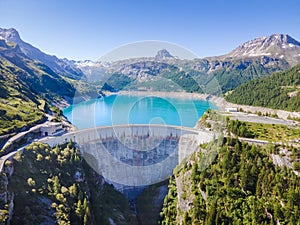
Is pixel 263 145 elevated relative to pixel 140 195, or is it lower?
elevated

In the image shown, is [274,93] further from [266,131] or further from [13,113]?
[13,113]

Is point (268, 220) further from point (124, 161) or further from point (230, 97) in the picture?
point (230, 97)

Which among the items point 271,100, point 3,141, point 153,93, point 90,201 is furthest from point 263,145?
point 153,93

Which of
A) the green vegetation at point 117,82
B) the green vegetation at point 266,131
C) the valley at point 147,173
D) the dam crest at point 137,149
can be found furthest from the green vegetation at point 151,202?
the green vegetation at point 117,82

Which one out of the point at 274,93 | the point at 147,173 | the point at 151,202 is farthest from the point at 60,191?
the point at 274,93

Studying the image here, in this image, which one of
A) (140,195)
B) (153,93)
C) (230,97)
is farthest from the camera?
(153,93)

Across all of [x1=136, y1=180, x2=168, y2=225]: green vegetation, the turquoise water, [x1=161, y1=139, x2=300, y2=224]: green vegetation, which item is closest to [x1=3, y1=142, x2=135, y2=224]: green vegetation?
[x1=136, y1=180, x2=168, y2=225]: green vegetation
